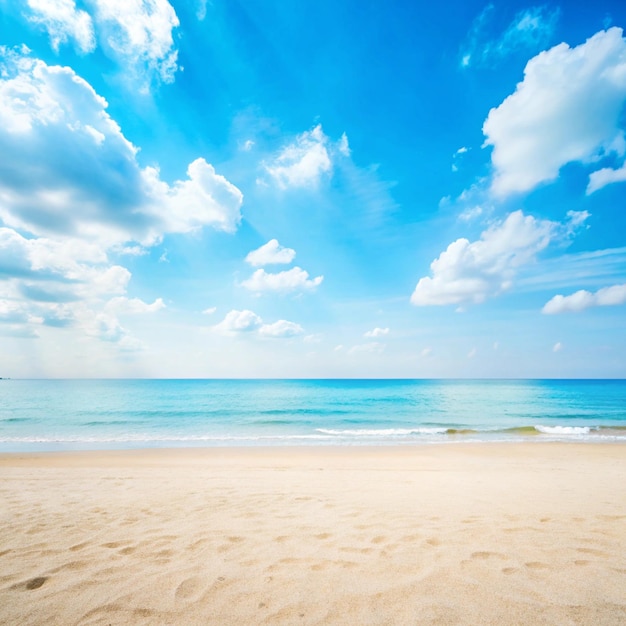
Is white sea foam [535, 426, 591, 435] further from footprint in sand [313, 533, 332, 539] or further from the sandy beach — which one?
footprint in sand [313, 533, 332, 539]

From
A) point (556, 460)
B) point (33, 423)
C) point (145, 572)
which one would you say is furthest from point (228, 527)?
point (33, 423)

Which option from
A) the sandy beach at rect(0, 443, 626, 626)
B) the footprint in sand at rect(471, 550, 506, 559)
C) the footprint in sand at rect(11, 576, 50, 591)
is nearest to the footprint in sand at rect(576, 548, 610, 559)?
the sandy beach at rect(0, 443, 626, 626)

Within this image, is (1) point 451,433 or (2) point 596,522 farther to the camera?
(1) point 451,433

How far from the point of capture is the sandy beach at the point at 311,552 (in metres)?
3.14

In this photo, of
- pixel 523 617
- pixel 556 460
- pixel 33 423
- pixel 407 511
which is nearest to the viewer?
pixel 523 617

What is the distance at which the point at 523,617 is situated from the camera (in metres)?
3.02

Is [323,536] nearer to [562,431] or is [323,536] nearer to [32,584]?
[32,584]

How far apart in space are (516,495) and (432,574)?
16.6ft

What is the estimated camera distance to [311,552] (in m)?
4.30

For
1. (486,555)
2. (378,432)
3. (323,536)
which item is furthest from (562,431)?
(323,536)

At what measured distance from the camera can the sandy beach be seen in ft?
10.3

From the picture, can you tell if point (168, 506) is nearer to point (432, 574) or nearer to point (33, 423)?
point (432, 574)

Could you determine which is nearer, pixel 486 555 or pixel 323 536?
pixel 486 555

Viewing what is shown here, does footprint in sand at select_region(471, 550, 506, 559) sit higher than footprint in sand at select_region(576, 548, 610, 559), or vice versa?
footprint in sand at select_region(471, 550, 506, 559)
